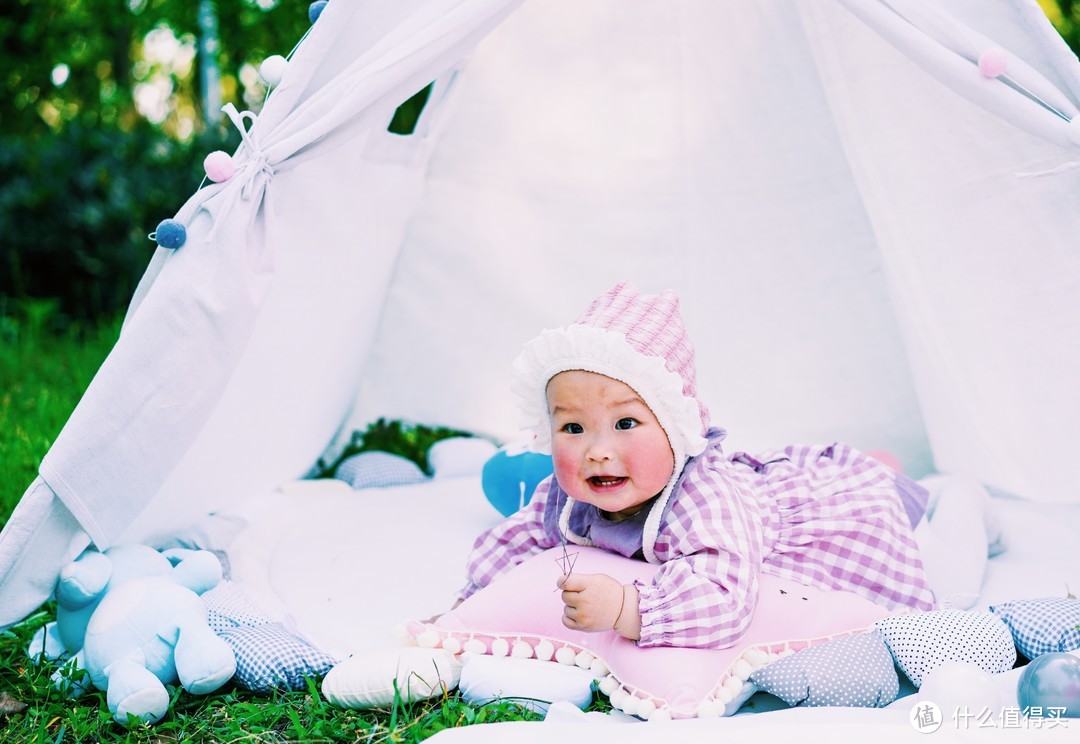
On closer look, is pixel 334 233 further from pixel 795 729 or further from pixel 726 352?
pixel 795 729

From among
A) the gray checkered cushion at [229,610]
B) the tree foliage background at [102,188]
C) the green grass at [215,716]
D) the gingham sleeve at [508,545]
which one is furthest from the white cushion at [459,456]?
the tree foliage background at [102,188]

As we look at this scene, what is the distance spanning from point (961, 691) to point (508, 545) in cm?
108

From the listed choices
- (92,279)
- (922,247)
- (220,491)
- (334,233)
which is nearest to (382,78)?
(334,233)

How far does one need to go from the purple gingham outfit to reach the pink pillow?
0.16 feet

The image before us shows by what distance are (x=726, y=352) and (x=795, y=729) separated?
2.18 meters

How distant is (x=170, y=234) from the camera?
237 centimetres

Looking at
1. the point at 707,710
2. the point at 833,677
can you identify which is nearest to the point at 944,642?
the point at 833,677

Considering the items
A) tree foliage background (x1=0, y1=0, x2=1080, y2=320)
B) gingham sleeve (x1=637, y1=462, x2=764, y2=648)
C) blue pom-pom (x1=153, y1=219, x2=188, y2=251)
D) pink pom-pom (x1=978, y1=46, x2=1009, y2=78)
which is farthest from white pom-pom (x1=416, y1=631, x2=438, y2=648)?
tree foliage background (x1=0, y1=0, x2=1080, y2=320)

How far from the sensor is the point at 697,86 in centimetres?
362

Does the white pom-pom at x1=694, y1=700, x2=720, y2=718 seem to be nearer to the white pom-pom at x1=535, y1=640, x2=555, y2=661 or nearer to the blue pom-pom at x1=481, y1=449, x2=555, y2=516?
the white pom-pom at x1=535, y1=640, x2=555, y2=661

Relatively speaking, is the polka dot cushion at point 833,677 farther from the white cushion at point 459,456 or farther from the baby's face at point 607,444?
the white cushion at point 459,456

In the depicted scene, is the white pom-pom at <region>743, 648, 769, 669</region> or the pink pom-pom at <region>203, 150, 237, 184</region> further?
the pink pom-pom at <region>203, 150, 237, 184</region>

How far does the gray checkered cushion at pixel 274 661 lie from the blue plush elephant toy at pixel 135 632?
0.12 feet

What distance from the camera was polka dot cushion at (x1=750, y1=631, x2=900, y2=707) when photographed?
6.42 ft
